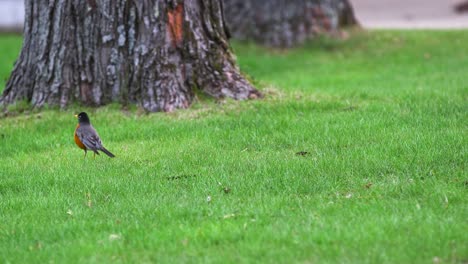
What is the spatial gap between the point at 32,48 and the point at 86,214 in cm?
Answer: 470

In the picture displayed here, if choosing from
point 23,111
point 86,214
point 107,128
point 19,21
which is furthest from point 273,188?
point 19,21

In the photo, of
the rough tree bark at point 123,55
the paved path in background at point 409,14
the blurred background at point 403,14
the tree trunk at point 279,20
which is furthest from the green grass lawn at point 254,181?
the blurred background at point 403,14

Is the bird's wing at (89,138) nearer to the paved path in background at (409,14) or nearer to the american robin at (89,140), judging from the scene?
the american robin at (89,140)

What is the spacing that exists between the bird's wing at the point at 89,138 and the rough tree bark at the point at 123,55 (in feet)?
6.67

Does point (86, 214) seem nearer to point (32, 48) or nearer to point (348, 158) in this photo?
point (348, 158)

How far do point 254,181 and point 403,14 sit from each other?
53.0 feet

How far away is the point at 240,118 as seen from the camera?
9422 millimetres

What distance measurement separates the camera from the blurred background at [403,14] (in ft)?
63.7

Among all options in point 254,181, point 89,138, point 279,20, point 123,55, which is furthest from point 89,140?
point 279,20

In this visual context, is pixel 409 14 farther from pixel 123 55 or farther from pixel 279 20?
pixel 123 55

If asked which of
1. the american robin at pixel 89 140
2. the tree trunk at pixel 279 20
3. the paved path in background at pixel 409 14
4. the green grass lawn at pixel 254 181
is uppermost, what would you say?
the tree trunk at pixel 279 20

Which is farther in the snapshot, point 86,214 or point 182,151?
point 182,151

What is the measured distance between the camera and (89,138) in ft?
25.9

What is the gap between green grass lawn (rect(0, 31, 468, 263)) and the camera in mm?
5434
